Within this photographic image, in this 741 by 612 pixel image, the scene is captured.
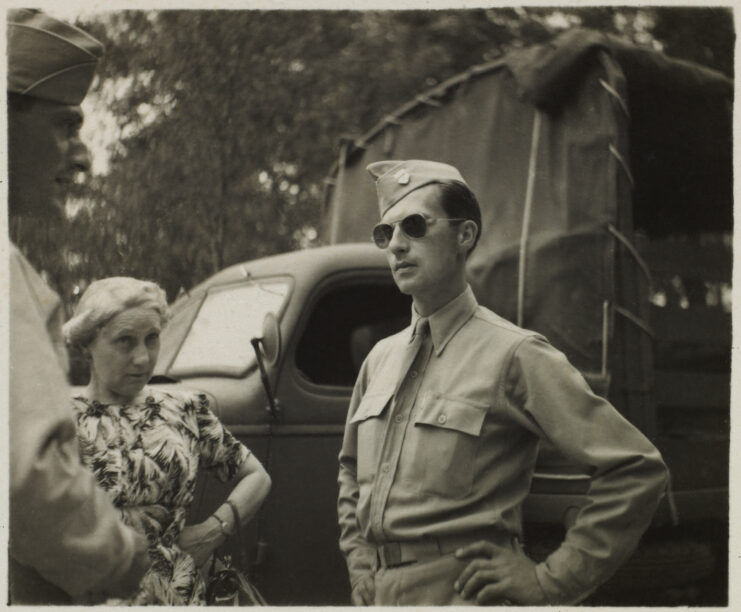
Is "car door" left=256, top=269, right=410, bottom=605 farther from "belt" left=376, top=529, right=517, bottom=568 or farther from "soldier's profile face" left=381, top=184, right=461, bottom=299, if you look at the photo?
"soldier's profile face" left=381, top=184, right=461, bottom=299

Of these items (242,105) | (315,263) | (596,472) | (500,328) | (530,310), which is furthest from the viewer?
(242,105)

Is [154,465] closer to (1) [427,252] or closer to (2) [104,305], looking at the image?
(2) [104,305]

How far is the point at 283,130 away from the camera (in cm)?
424

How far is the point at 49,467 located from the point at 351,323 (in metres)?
1.97

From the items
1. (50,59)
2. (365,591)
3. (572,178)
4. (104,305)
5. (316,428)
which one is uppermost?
(50,59)

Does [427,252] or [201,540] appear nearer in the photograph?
[427,252]

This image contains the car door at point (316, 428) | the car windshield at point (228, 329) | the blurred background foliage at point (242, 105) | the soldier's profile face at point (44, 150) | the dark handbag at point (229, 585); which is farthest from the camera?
the car windshield at point (228, 329)

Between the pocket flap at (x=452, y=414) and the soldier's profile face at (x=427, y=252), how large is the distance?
265 mm

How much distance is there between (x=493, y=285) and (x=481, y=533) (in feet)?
4.62

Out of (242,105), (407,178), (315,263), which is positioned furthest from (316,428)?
(242,105)

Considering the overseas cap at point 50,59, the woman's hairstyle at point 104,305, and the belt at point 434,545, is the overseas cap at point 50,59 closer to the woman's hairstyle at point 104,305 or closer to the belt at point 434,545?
the woman's hairstyle at point 104,305

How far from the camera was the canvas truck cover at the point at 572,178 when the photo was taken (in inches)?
124

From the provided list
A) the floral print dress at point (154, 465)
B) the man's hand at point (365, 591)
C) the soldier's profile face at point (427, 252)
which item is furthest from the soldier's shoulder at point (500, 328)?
the floral print dress at point (154, 465)

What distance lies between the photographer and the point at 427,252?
2143 millimetres
